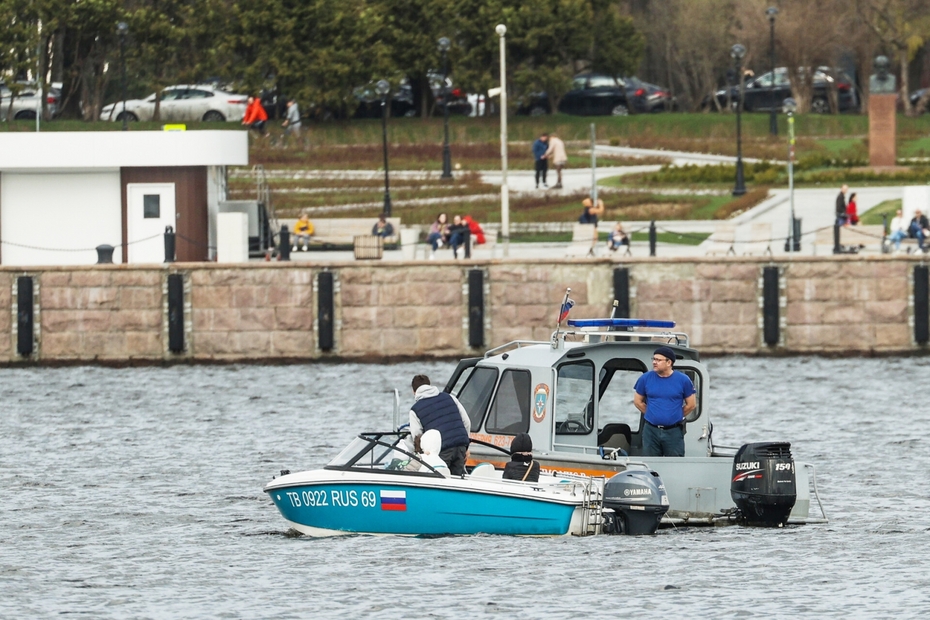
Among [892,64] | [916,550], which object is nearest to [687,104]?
[892,64]

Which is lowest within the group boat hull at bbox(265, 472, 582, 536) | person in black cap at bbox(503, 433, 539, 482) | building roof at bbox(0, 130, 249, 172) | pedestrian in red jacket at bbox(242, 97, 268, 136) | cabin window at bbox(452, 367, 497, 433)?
boat hull at bbox(265, 472, 582, 536)

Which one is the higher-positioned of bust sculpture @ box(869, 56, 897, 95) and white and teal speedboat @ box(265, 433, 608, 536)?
bust sculpture @ box(869, 56, 897, 95)

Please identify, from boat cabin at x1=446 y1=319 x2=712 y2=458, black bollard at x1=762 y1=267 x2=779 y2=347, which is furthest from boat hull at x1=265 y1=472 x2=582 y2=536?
black bollard at x1=762 y1=267 x2=779 y2=347

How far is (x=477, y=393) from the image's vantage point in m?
20.7

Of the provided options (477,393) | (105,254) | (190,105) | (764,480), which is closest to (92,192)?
(105,254)

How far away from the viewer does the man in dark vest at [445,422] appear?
18969mm

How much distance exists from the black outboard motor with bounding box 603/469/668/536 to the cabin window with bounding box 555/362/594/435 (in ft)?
5.82

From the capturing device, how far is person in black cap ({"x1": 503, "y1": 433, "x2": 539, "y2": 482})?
18.6m

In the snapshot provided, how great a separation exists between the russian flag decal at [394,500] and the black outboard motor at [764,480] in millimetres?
3378

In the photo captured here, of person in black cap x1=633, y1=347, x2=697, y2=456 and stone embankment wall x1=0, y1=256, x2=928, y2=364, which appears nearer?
person in black cap x1=633, y1=347, x2=697, y2=456

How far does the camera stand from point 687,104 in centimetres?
8288

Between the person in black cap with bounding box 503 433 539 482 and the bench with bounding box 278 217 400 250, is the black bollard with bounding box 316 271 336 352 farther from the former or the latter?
the person in black cap with bounding box 503 433 539 482

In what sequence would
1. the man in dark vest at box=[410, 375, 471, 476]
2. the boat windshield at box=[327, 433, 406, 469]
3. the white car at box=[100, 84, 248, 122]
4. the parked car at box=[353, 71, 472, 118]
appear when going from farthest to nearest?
the parked car at box=[353, 71, 472, 118] → the white car at box=[100, 84, 248, 122] → the man in dark vest at box=[410, 375, 471, 476] → the boat windshield at box=[327, 433, 406, 469]

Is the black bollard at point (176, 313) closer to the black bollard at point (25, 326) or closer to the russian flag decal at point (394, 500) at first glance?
the black bollard at point (25, 326)
